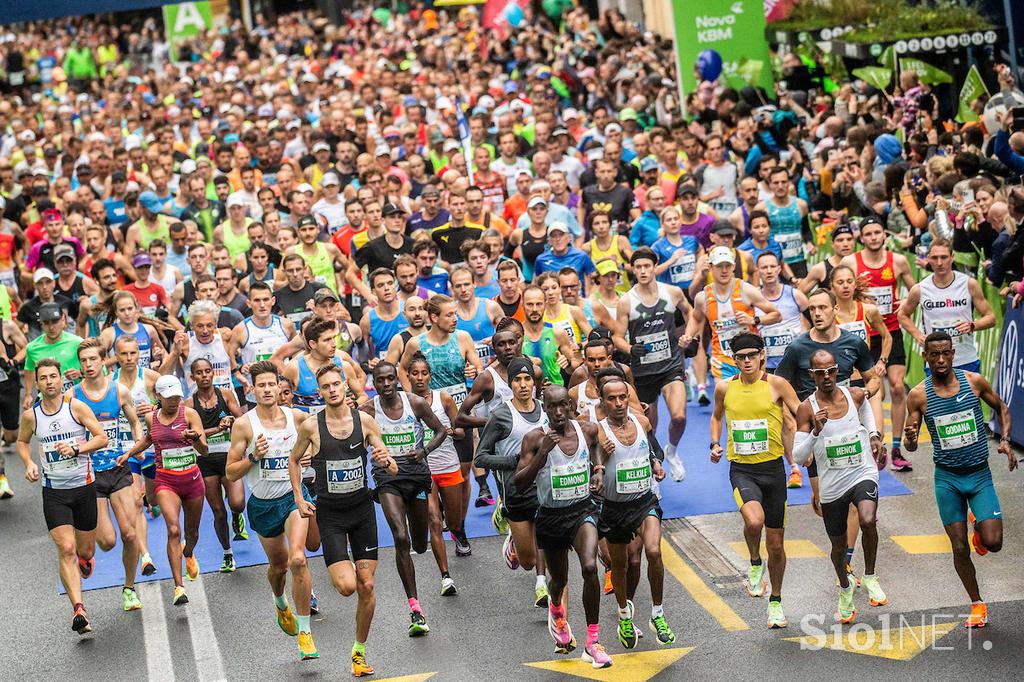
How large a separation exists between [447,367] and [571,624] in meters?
2.68

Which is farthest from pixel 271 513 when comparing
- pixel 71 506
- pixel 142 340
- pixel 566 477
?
pixel 142 340

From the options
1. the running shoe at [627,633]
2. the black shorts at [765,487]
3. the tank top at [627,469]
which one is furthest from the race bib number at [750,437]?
the running shoe at [627,633]

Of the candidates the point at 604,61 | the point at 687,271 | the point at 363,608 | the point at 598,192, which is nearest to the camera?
the point at 363,608

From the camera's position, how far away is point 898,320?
14.2 metres

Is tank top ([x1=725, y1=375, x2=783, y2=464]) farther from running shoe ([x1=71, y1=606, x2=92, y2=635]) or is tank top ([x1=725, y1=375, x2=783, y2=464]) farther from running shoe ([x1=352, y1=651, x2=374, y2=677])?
running shoe ([x1=71, y1=606, x2=92, y2=635])

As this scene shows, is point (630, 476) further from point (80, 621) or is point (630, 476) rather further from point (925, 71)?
point (925, 71)

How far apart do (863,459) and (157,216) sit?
10.6 meters

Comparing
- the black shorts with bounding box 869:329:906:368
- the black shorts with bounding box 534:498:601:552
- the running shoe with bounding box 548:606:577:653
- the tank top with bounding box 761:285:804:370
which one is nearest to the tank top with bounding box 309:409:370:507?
the black shorts with bounding box 534:498:601:552

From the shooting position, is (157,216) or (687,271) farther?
(157,216)

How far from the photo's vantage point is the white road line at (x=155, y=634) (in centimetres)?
1118

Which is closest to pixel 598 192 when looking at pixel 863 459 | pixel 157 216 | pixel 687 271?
pixel 687 271

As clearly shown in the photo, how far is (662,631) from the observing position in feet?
35.6

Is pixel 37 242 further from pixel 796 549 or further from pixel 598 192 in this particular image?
pixel 796 549

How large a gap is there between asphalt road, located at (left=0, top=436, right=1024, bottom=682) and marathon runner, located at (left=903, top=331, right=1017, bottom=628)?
17.7 inches
